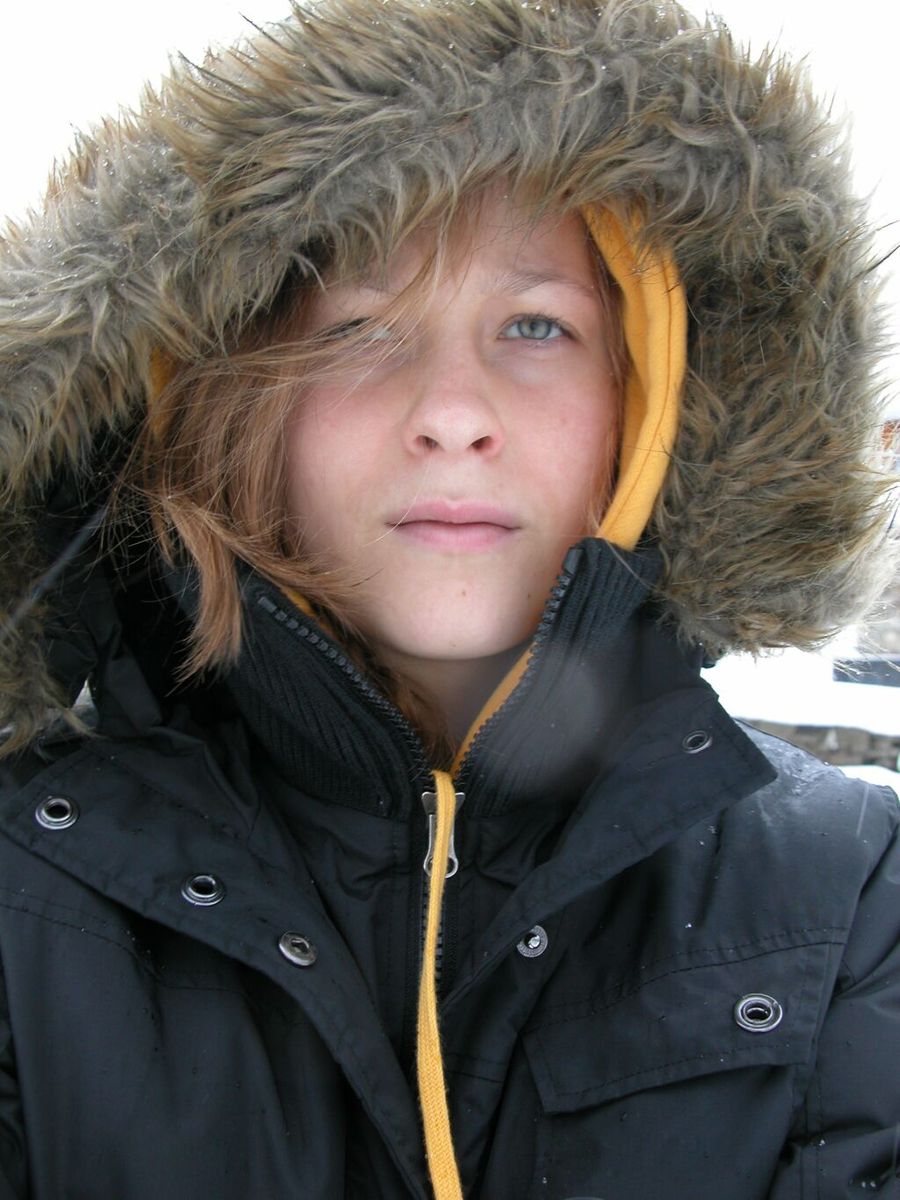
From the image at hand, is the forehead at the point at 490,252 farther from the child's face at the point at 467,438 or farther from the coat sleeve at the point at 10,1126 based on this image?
the coat sleeve at the point at 10,1126

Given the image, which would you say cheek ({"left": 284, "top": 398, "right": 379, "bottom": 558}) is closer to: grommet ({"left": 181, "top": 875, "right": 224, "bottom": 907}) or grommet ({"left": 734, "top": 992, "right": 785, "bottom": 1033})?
grommet ({"left": 181, "top": 875, "right": 224, "bottom": 907})

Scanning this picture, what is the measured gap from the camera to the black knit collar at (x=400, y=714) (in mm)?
1270

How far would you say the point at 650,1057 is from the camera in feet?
3.74

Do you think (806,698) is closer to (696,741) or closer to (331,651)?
(696,741)

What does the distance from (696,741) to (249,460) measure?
70 centimetres

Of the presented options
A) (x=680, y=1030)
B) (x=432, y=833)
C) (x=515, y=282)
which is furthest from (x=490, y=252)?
(x=680, y=1030)

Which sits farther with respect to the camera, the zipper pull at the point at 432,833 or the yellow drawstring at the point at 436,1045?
the zipper pull at the point at 432,833

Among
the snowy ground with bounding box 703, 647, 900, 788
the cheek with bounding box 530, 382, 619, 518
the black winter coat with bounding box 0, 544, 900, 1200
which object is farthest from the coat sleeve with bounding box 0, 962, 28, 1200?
the snowy ground with bounding box 703, 647, 900, 788

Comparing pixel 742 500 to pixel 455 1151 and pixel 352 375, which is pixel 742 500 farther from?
pixel 455 1151

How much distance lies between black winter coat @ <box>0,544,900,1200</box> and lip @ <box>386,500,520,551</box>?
0.15 m

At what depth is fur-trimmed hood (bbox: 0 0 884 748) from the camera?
1.15 metres

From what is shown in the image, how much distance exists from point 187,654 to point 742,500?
830 millimetres

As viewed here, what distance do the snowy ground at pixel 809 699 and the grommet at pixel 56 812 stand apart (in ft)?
8.28

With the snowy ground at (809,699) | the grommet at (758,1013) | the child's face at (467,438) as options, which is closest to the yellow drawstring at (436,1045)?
the child's face at (467,438)
